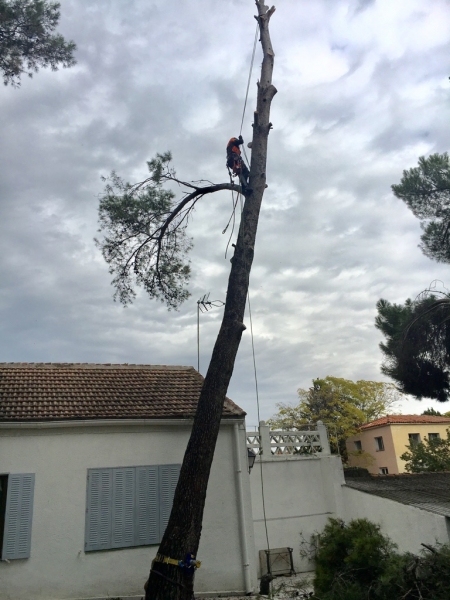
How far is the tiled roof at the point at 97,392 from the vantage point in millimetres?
9094

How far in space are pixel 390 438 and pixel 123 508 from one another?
24008 millimetres

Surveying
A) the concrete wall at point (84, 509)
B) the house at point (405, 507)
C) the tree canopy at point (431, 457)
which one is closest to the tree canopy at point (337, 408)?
the tree canopy at point (431, 457)

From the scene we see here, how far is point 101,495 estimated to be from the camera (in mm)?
8609

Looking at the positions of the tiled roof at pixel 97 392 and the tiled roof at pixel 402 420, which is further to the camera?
the tiled roof at pixel 402 420

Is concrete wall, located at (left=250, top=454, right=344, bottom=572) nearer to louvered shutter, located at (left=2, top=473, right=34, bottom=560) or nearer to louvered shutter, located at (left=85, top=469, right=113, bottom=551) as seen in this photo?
louvered shutter, located at (left=85, top=469, right=113, bottom=551)

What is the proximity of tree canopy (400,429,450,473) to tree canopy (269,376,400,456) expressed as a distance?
8.70 metres

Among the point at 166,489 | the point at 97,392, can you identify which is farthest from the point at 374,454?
the point at 97,392

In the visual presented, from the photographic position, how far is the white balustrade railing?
13453 millimetres

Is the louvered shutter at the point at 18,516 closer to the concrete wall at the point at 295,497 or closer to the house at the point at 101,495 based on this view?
the house at the point at 101,495

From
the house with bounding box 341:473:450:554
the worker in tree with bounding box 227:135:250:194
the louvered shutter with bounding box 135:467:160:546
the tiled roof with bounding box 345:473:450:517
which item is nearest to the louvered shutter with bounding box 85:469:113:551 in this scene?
the louvered shutter with bounding box 135:467:160:546

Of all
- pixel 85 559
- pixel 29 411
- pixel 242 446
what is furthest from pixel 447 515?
pixel 29 411

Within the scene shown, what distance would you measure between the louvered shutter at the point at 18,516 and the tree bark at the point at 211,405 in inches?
134

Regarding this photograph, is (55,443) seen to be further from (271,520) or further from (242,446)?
(271,520)

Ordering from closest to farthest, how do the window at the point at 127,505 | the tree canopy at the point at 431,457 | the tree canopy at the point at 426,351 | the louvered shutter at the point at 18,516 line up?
the louvered shutter at the point at 18,516 → the window at the point at 127,505 → the tree canopy at the point at 426,351 → the tree canopy at the point at 431,457
